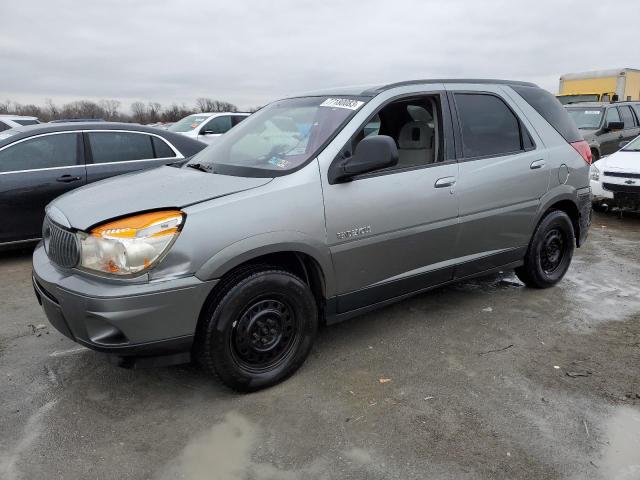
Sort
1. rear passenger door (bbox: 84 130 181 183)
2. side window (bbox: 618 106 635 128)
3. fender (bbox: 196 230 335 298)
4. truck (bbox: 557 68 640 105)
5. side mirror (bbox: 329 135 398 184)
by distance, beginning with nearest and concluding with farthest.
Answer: fender (bbox: 196 230 335 298), side mirror (bbox: 329 135 398 184), rear passenger door (bbox: 84 130 181 183), side window (bbox: 618 106 635 128), truck (bbox: 557 68 640 105)

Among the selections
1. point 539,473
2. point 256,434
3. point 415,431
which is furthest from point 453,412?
point 256,434

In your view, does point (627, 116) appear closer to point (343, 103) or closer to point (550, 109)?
point (550, 109)

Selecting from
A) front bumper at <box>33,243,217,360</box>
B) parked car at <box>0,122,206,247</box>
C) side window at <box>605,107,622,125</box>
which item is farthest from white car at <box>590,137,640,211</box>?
front bumper at <box>33,243,217,360</box>

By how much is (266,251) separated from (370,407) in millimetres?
1056

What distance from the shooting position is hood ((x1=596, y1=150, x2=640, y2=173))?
25.2ft

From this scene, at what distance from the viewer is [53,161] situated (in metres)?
5.71

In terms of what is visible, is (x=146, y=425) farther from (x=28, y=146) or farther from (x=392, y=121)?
(x=28, y=146)

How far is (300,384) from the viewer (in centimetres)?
316

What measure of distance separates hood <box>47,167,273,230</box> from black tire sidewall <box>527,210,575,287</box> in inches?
104

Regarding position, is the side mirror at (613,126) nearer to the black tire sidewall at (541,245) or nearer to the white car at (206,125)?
the black tire sidewall at (541,245)

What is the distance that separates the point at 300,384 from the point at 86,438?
1206mm

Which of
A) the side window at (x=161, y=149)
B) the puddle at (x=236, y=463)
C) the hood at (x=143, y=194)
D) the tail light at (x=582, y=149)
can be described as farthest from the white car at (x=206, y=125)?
the puddle at (x=236, y=463)

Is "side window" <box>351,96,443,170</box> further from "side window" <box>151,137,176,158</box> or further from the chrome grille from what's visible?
"side window" <box>151,137,176,158</box>

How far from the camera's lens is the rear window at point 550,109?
14.7 feet
